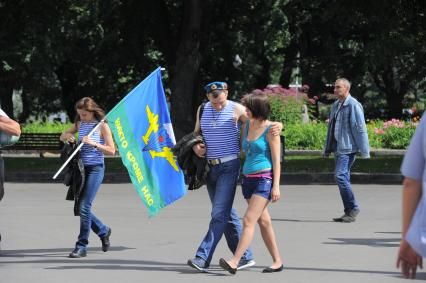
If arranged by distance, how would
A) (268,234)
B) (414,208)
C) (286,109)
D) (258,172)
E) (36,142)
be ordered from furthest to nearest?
(36,142), (286,109), (268,234), (258,172), (414,208)

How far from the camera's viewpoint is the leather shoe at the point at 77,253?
9.81 meters

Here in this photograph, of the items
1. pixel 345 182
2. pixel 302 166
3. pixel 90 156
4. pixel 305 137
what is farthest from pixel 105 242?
pixel 305 137

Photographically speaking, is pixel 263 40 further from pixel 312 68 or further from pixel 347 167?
pixel 347 167

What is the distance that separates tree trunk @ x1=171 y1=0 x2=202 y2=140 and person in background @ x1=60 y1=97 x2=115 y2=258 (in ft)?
52.9

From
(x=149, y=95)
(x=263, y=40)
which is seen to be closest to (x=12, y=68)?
(x=263, y=40)

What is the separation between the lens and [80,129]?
10203 millimetres

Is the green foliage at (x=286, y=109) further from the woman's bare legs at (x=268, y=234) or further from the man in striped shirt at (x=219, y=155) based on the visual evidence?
the woman's bare legs at (x=268, y=234)

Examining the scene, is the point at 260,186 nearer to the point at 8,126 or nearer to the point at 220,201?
the point at 220,201

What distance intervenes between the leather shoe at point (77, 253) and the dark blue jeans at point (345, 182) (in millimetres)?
4155

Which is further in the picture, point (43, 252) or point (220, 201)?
point (43, 252)

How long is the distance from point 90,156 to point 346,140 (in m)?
4.16

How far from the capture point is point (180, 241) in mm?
10984

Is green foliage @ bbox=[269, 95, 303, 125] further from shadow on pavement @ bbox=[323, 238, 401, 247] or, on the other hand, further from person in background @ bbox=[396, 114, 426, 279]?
person in background @ bbox=[396, 114, 426, 279]

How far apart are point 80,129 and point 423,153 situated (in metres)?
6.48
